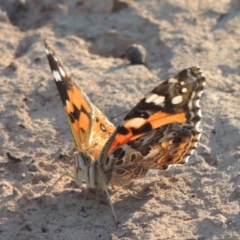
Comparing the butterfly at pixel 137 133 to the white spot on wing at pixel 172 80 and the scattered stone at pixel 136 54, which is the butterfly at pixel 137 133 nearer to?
the white spot on wing at pixel 172 80

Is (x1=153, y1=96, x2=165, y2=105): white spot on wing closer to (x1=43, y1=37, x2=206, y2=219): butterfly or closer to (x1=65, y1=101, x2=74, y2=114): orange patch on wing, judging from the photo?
(x1=43, y1=37, x2=206, y2=219): butterfly

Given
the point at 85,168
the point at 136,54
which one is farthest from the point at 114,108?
the point at 85,168

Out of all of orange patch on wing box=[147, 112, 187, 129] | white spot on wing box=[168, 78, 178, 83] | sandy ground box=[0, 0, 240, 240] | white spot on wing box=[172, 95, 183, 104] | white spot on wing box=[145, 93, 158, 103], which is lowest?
sandy ground box=[0, 0, 240, 240]

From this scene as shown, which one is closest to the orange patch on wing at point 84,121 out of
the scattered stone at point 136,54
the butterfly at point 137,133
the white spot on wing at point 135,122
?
the butterfly at point 137,133

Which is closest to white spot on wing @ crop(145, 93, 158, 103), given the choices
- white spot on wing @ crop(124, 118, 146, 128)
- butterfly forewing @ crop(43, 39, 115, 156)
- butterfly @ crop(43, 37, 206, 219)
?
butterfly @ crop(43, 37, 206, 219)

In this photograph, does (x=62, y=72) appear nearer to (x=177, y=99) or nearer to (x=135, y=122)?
(x=135, y=122)

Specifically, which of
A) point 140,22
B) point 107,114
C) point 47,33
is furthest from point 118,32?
point 107,114
